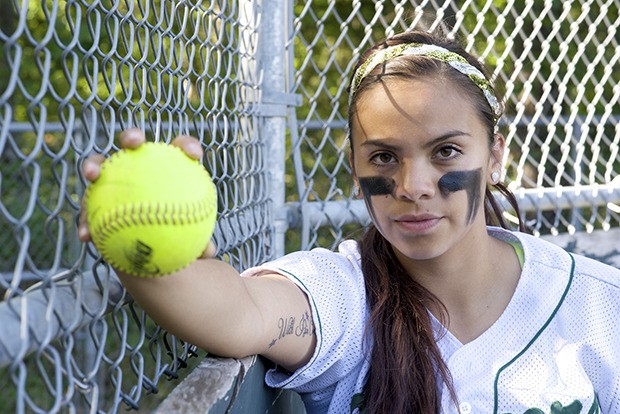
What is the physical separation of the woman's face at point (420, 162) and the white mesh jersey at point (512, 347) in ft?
0.71

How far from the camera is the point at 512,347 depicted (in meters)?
2.30

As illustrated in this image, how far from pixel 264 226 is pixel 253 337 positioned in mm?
970

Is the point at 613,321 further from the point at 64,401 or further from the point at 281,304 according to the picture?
the point at 64,401

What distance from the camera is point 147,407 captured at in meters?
5.89

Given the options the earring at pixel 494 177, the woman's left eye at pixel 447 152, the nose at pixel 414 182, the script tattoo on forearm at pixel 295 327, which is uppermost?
the woman's left eye at pixel 447 152

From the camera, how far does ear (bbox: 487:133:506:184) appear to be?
7.82 feet

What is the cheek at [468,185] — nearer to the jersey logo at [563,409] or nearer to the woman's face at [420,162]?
the woman's face at [420,162]

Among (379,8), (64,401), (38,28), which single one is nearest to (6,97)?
(64,401)

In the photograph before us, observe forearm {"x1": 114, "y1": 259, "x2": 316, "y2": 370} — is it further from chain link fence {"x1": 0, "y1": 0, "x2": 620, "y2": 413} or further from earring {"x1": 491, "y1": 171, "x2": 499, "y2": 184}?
earring {"x1": 491, "y1": 171, "x2": 499, "y2": 184}

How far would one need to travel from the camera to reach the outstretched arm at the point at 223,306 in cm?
151

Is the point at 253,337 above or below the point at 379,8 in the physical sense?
below

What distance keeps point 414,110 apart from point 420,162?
0.13 meters

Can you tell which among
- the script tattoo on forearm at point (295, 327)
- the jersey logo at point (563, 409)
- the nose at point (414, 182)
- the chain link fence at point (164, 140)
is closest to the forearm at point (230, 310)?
the script tattoo on forearm at point (295, 327)

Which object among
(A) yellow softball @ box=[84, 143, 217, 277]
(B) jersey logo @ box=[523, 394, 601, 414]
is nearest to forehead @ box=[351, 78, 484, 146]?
(B) jersey logo @ box=[523, 394, 601, 414]
